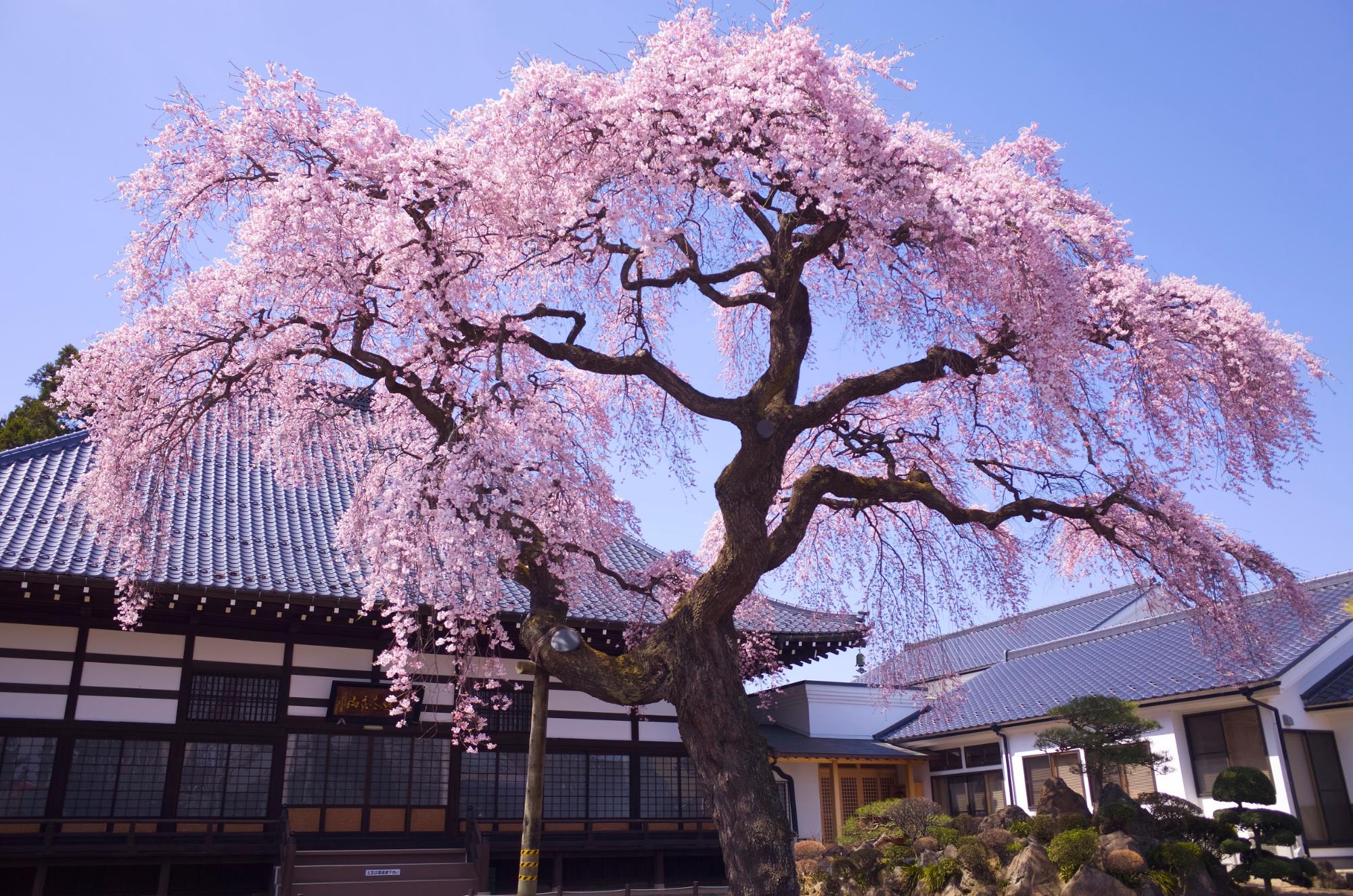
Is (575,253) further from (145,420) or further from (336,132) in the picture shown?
(145,420)

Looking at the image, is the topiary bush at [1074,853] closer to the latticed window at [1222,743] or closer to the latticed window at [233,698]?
the latticed window at [1222,743]

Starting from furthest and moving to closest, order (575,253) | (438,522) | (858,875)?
1. (858,875)
2. (575,253)
3. (438,522)

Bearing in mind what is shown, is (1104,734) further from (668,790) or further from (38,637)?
(38,637)

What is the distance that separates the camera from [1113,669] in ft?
61.8

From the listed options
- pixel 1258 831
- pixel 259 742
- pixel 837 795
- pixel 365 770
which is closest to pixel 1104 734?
pixel 1258 831

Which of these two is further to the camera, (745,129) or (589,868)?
(589,868)

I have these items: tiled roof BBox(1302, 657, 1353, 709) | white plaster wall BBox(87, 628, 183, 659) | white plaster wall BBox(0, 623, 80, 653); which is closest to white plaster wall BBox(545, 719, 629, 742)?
white plaster wall BBox(87, 628, 183, 659)

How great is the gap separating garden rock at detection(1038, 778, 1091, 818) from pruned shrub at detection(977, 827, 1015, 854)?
2.35 feet

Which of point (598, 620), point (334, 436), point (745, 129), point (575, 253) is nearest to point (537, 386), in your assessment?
point (575, 253)

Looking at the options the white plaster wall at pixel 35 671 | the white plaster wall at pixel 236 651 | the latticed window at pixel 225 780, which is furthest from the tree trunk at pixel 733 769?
the white plaster wall at pixel 35 671

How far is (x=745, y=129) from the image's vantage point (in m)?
8.29

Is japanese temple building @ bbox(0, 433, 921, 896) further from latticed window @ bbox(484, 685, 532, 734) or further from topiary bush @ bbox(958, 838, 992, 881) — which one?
topiary bush @ bbox(958, 838, 992, 881)

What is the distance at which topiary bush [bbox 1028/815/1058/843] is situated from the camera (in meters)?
11.8

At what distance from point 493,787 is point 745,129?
32.1 ft
